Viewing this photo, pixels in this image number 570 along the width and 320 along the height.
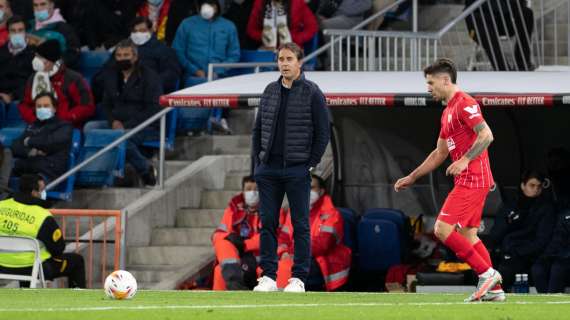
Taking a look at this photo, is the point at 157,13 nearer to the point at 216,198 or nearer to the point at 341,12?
the point at 341,12

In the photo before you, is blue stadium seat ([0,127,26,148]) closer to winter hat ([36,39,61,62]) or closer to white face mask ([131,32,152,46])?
winter hat ([36,39,61,62])

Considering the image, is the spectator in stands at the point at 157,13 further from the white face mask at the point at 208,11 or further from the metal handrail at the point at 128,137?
the metal handrail at the point at 128,137

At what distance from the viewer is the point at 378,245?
57.0 ft

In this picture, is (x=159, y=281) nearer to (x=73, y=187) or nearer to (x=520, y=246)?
(x=73, y=187)

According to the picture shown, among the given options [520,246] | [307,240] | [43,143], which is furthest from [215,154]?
[307,240]

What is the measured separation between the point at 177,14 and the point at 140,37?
1111mm

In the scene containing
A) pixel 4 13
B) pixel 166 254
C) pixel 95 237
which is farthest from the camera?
pixel 4 13

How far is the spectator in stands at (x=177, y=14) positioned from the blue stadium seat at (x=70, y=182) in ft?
8.62

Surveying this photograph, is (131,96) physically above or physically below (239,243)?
above

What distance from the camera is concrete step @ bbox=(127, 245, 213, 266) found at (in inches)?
714

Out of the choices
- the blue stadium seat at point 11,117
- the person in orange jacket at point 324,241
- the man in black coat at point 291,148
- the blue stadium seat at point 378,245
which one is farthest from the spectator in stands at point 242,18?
the man in black coat at point 291,148

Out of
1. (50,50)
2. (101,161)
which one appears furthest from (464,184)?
(50,50)

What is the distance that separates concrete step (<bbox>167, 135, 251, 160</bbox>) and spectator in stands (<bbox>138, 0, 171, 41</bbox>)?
2.00m

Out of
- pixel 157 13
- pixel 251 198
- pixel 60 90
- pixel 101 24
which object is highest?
pixel 157 13
